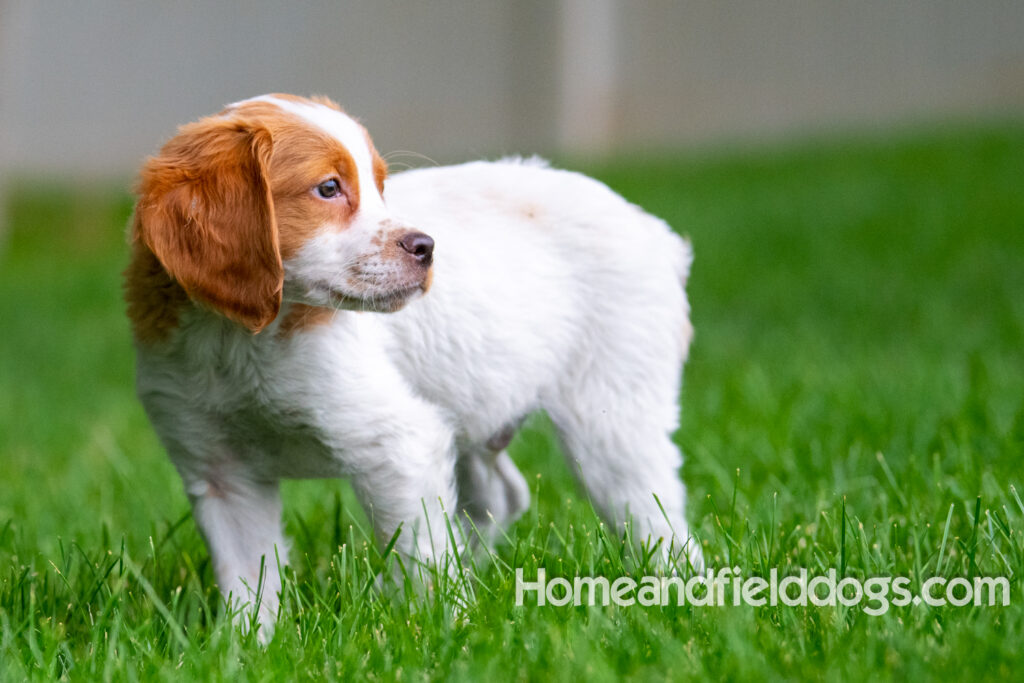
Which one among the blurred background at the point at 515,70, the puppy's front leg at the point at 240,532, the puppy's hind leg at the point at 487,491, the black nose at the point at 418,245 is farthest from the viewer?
the blurred background at the point at 515,70

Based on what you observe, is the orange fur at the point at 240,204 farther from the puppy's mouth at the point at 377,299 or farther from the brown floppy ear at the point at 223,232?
the puppy's mouth at the point at 377,299

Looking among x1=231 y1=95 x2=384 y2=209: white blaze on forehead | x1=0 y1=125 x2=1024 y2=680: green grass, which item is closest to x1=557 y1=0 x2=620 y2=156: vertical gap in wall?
x1=0 y1=125 x2=1024 y2=680: green grass

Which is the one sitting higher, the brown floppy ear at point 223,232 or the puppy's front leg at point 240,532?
the brown floppy ear at point 223,232

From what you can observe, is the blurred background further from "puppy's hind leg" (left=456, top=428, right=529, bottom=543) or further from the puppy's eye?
the puppy's eye

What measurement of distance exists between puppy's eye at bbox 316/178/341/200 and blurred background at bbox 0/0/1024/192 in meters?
10.4

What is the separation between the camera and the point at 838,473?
12.0 feet

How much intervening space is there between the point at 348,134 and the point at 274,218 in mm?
308

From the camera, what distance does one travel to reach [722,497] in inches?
149

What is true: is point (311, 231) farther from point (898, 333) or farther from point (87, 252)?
point (87, 252)

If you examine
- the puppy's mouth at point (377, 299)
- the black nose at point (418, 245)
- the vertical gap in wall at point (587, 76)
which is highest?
the black nose at point (418, 245)

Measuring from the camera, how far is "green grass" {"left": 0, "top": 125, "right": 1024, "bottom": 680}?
232 centimetres

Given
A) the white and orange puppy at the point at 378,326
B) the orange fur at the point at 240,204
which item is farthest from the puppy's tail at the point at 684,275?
the orange fur at the point at 240,204

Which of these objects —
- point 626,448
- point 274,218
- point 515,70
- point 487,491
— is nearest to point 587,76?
point 515,70

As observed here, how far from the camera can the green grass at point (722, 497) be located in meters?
2.32
